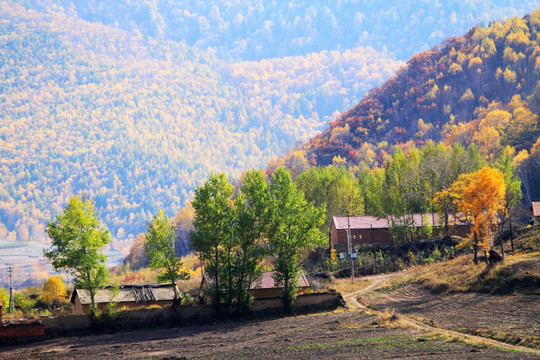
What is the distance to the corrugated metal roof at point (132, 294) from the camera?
219 feet

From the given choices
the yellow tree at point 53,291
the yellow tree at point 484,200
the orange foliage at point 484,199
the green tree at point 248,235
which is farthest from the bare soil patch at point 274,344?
the yellow tree at point 53,291

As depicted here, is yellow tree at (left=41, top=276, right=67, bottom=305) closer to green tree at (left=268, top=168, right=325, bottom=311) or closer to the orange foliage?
green tree at (left=268, top=168, right=325, bottom=311)

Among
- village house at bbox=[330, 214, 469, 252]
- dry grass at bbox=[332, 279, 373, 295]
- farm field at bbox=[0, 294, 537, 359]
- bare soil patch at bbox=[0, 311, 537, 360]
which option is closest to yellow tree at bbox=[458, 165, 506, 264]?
dry grass at bbox=[332, 279, 373, 295]

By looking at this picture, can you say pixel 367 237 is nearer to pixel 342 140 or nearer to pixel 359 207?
pixel 359 207

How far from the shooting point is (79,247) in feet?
181

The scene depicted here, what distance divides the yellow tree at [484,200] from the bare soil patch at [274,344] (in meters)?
16.9

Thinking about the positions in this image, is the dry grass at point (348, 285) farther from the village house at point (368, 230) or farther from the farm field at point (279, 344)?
the village house at point (368, 230)

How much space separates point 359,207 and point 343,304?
4996 centimetres

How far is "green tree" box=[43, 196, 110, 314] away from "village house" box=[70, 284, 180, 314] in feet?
33.7

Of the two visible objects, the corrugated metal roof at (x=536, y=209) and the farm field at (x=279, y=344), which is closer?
the farm field at (x=279, y=344)

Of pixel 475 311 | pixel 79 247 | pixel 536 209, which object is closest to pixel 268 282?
pixel 79 247

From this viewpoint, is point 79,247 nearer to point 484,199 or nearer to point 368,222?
point 484,199

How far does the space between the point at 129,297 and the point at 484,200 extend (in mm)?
39387

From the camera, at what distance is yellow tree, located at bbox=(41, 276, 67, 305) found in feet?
272
